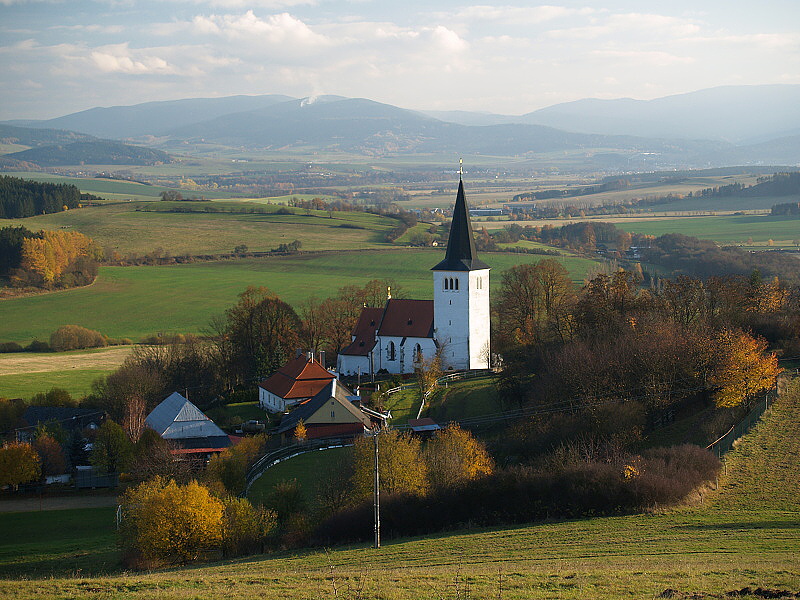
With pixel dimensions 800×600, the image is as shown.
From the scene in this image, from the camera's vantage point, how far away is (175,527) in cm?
2470

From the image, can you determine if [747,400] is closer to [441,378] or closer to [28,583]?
[441,378]

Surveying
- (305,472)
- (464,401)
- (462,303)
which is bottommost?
(305,472)

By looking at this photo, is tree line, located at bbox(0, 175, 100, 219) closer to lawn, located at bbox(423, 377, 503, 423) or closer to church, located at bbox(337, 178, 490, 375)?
church, located at bbox(337, 178, 490, 375)

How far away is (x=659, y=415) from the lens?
3538cm

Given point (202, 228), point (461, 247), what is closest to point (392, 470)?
point (461, 247)

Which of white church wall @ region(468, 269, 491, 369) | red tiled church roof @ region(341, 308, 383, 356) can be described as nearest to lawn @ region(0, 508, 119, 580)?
red tiled church roof @ region(341, 308, 383, 356)

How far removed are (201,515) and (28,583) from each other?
20.6 ft

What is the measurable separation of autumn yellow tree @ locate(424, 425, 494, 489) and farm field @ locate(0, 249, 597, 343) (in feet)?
125

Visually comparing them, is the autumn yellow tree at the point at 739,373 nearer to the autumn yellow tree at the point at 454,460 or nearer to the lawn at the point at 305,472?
the autumn yellow tree at the point at 454,460

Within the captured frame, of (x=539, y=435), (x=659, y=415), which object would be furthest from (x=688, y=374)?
(x=539, y=435)

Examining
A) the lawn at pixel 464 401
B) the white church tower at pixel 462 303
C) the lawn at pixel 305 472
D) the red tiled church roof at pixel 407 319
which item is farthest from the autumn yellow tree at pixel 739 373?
the red tiled church roof at pixel 407 319

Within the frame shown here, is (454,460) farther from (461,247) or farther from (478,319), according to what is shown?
(461,247)

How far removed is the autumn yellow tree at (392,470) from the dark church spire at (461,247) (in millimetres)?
24526

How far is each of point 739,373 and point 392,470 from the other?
14.6m
